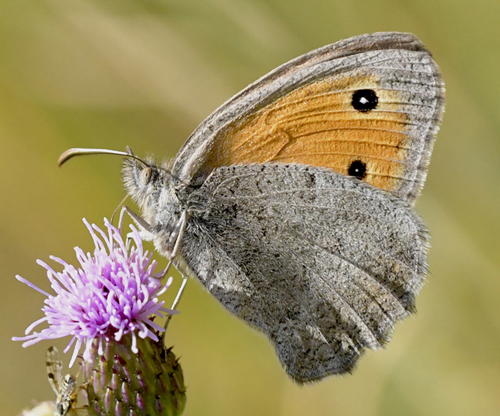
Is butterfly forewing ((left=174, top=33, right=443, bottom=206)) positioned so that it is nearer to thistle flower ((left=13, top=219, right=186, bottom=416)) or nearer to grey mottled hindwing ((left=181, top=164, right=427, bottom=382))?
grey mottled hindwing ((left=181, top=164, right=427, bottom=382))

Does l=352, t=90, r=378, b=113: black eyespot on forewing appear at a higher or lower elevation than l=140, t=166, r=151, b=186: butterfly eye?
lower

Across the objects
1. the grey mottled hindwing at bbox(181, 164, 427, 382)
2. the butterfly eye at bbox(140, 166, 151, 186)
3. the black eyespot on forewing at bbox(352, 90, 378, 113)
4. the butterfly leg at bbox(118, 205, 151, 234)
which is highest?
the butterfly eye at bbox(140, 166, 151, 186)

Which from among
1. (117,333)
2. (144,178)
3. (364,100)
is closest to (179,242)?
(144,178)

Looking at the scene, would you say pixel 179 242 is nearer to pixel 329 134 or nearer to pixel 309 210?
pixel 309 210

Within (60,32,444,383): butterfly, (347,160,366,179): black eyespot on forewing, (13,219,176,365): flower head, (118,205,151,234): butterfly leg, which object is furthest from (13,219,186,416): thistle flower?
(347,160,366,179): black eyespot on forewing

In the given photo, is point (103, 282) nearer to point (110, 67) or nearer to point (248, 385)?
point (248, 385)

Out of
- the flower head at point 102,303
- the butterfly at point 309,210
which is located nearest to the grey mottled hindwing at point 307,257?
the butterfly at point 309,210

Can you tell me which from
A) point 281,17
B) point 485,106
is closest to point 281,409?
point 485,106

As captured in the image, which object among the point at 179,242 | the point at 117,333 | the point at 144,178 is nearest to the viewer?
the point at 117,333
